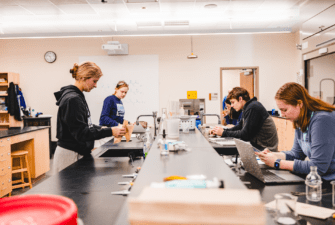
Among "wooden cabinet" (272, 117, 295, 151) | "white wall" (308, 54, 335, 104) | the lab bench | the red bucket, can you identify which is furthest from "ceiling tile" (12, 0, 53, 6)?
"wooden cabinet" (272, 117, 295, 151)

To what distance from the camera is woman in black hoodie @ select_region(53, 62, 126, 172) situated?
6.67 ft

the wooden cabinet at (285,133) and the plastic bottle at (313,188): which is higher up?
the plastic bottle at (313,188)

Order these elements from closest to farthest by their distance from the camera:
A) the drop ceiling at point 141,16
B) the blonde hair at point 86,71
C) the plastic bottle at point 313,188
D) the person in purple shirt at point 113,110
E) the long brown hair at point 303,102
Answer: the plastic bottle at point 313,188
the long brown hair at point 303,102
the blonde hair at point 86,71
the person in purple shirt at point 113,110
the drop ceiling at point 141,16

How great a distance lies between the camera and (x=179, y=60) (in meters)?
7.05

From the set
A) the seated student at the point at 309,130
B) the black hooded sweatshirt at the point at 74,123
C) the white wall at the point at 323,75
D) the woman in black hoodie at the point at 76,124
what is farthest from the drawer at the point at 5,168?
the white wall at the point at 323,75

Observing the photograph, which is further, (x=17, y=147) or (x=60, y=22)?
(x=60, y=22)

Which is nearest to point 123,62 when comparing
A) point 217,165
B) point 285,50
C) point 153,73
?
point 153,73

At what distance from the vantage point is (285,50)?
274 inches

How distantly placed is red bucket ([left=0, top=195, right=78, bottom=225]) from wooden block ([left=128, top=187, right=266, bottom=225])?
0.20 meters

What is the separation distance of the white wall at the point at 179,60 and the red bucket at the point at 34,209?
6384mm

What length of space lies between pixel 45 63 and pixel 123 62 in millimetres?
2150

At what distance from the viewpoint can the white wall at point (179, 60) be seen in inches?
275

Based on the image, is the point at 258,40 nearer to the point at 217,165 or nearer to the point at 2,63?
the point at 217,165

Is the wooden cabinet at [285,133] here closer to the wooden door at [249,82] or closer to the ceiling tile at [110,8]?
the wooden door at [249,82]
